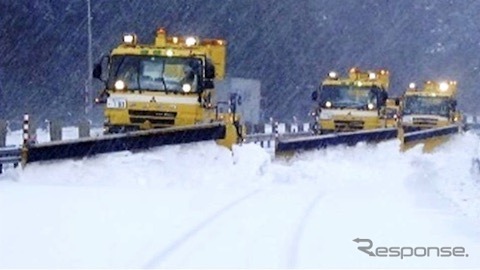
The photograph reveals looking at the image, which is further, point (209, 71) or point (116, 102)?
point (116, 102)

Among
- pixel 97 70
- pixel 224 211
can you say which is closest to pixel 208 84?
pixel 97 70

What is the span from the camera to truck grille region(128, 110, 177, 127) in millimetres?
20719

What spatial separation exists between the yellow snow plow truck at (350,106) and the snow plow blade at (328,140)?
7.67 ft

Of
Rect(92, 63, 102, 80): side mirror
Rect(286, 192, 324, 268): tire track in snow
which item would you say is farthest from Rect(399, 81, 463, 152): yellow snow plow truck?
Rect(286, 192, 324, 268): tire track in snow

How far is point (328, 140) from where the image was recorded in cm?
2331

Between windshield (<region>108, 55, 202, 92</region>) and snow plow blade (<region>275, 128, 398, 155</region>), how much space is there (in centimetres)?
227

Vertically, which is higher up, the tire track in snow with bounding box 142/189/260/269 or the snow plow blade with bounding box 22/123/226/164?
the snow plow blade with bounding box 22/123/226/164

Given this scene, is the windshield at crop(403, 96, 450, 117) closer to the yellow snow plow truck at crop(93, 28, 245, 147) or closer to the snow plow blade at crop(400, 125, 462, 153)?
the snow plow blade at crop(400, 125, 462, 153)

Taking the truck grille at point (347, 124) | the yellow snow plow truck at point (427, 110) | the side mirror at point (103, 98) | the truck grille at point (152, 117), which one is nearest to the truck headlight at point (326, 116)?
the truck grille at point (347, 124)

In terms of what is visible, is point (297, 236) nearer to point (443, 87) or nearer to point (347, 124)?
point (347, 124)

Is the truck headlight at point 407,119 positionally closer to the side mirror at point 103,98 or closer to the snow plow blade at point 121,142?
the side mirror at point 103,98

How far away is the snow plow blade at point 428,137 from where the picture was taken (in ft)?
95.7

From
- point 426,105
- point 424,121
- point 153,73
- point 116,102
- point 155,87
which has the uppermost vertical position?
point 153,73

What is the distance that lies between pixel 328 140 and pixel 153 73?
4634 mm
